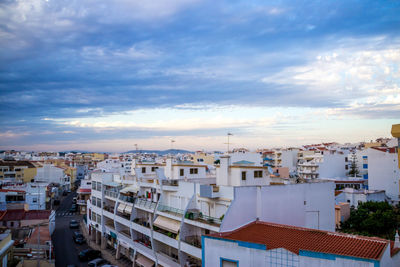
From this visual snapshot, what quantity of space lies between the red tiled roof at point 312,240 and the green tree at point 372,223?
22.8 meters

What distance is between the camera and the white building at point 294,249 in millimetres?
12250

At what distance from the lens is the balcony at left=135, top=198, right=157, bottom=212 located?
26.2 meters

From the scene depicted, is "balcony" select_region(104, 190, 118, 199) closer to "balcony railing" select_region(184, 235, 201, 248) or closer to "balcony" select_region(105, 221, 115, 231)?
"balcony" select_region(105, 221, 115, 231)

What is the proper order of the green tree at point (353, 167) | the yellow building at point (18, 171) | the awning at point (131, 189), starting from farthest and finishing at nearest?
the green tree at point (353, 167)
the yellow building at point (18, 171)
the awning at point (131, 189)

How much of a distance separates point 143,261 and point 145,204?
14.8ft

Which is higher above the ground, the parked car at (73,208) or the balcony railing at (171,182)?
the balcony railing at (171,182)

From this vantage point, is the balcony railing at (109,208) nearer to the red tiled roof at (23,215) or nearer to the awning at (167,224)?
the red tiled roof at (23,215)

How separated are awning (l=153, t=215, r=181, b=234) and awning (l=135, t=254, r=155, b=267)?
3.58m

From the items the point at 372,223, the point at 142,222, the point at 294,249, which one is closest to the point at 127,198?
the point at 142,222

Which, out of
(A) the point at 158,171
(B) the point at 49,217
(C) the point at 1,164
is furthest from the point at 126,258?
(C) the point at 1,164

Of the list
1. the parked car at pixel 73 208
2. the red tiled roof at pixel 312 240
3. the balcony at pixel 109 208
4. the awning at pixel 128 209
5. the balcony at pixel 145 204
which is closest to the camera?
the red tiled roof at pixel 312 240

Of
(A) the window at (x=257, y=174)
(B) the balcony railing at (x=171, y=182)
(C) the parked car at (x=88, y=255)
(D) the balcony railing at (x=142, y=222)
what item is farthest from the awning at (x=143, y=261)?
(A) the window at (x=257, y=174)

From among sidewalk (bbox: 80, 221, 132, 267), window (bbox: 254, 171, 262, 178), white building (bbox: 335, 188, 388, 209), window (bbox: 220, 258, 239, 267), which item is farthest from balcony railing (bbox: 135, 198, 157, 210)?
white building (bbox: 335, 188, 388, 209)

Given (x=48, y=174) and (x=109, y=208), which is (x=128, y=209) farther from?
(x=48, y=174)
